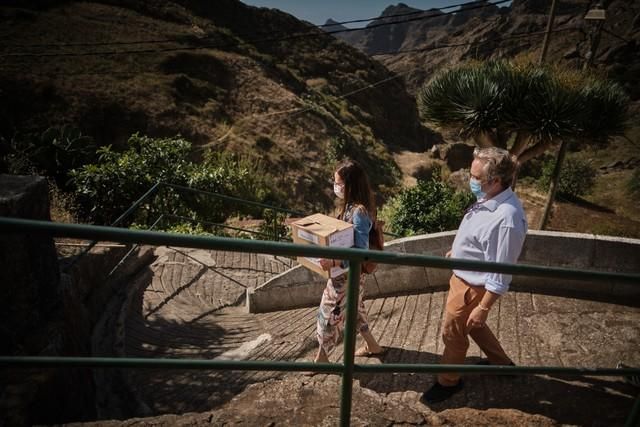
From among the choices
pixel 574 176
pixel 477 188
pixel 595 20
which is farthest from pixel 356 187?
pixel 574 176

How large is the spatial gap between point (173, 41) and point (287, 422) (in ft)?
107

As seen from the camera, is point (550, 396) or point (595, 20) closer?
point (550, 396)

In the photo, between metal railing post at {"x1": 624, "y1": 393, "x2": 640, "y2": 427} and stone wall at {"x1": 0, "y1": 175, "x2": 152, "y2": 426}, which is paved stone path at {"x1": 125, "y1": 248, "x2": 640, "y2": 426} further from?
metal railing post at {"x1": 624, "y1": 393, "x2": 640, "y2": 427}

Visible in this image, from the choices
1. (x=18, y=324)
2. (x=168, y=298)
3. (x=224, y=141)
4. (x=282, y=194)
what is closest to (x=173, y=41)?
(x=224, y=141)

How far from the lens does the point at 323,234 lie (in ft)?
9.16

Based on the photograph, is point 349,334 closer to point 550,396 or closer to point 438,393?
point 438,393

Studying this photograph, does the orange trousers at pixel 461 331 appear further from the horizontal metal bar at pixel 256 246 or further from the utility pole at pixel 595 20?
the utility pole at pixel 595 20

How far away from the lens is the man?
8.29 feet

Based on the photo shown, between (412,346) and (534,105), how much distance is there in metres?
5.96

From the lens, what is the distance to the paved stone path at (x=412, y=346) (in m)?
2.86

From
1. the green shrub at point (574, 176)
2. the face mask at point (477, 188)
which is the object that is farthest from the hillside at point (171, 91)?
the face mask at point (477, 188)

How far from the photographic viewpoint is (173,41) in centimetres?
2942

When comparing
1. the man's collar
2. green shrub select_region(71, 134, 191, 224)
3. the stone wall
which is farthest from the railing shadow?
green shrub select_region(71, 134, 191, 224)

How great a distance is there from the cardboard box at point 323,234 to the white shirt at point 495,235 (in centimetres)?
82
